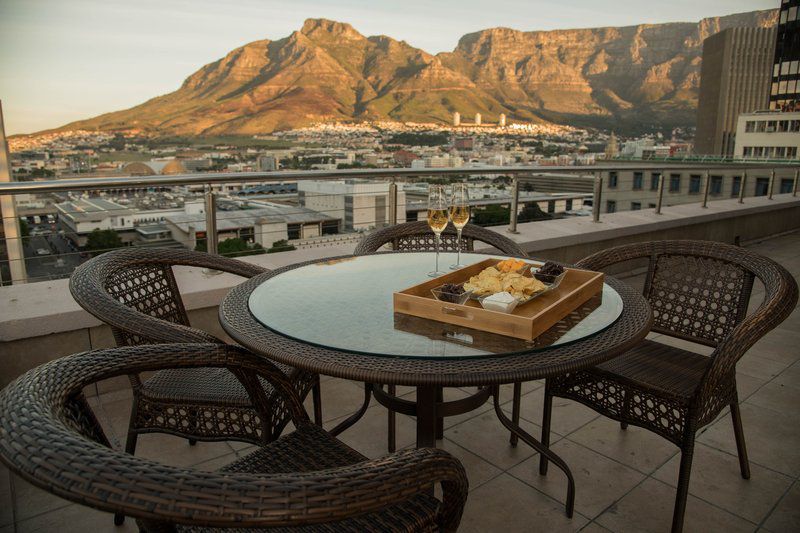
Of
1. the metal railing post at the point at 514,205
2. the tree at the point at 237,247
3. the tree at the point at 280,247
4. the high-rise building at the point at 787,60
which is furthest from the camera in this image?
the high-rise building at the point at 787,60

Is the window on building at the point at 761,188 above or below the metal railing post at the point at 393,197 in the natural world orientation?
below

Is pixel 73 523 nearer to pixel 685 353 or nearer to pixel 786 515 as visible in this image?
pixel 685 353

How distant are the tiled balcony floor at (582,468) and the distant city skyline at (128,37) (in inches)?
508

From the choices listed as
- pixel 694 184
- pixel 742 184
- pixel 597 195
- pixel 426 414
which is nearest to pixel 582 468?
pixel 426 414

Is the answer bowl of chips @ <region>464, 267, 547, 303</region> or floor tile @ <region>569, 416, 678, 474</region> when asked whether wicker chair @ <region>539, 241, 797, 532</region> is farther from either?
bowl of chips @ <region>464, 267, 547, 303</region>

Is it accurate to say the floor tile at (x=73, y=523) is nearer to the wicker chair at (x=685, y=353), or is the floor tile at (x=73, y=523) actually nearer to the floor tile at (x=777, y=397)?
the wicker chair at (x=685, y=353)

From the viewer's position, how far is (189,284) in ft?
9.73

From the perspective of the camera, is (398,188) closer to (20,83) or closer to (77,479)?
(77,479)

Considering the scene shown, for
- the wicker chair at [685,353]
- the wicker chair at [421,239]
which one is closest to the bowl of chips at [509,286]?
the wicker chair at [685,353]

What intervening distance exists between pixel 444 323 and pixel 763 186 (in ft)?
32.2

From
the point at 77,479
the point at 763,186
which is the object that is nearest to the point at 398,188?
the point at 77,479

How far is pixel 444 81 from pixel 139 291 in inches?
1743

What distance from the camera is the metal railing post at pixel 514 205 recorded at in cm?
451

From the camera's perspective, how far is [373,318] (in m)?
1.50
